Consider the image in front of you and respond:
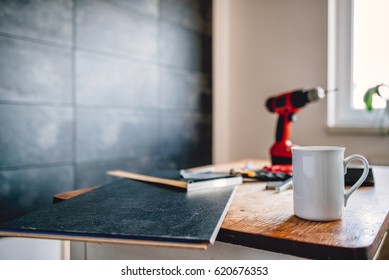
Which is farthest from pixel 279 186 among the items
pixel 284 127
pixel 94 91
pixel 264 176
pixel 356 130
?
pixel 356 130

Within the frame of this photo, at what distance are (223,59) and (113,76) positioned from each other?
93 cm

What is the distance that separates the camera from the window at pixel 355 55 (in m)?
2.09

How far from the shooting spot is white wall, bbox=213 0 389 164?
2.18m

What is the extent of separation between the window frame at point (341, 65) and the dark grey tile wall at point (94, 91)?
0.80 m

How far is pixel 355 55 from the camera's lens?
7.03 feet

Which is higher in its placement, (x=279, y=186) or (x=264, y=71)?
(x=264, y=71)

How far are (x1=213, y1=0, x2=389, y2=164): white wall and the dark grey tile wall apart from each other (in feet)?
0.49

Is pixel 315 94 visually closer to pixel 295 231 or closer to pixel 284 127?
pixel 284 127

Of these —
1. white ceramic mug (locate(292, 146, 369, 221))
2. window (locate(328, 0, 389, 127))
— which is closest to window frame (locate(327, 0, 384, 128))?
window (locate(328, 0, 389, 127))

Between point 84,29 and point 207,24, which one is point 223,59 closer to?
point 207,24

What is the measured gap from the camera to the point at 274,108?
1254 mm

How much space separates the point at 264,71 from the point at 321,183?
1882mm

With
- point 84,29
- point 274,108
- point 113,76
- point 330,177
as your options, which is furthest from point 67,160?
point 330,177

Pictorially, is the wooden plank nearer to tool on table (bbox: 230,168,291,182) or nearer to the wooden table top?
the wooden table top
